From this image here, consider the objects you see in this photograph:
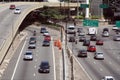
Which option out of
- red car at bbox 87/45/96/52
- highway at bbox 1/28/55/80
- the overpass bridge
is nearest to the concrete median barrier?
highway at bbox 1/28/55/80

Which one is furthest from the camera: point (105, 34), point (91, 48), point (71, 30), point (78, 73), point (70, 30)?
point (71, 30)

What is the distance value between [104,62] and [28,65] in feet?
46.4

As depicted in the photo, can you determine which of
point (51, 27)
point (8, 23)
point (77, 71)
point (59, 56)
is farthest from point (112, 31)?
point (77, 71)

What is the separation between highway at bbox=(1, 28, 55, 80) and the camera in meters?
84.1

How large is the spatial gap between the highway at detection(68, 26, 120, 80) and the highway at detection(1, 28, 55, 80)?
5.52m

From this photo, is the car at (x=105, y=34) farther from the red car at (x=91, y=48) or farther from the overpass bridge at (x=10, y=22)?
the red car at (x=91, y=48)

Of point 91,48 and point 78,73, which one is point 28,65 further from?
point 91,48

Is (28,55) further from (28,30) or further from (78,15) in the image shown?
(78,15)

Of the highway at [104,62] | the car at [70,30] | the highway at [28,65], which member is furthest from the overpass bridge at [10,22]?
the highway at [104,62]

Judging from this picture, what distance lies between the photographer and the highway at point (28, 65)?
84.1 metres

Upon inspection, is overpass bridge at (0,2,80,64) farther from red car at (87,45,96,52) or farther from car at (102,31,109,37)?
car at (102,31,109,37)

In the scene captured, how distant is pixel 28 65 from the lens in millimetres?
95062

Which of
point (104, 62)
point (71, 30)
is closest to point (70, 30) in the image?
point (71, 30)

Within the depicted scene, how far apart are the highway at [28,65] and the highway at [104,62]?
5517mm
